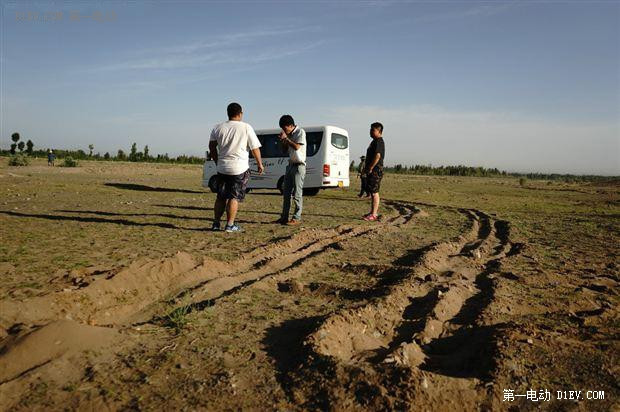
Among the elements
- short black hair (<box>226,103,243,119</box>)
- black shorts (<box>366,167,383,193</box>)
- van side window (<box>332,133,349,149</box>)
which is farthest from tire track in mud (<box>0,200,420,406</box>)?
van side window (<box>332,133,349,149</box>)

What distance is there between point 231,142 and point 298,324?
381 centimetres

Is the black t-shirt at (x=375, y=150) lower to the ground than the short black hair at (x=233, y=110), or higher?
lower

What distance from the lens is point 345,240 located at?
634cm

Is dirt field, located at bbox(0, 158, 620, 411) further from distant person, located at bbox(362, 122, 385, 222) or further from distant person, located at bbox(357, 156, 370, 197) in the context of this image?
distant person, located at bbox(357, 156, 370, 197)

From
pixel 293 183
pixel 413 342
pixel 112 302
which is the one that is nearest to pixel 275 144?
pixel 293 183

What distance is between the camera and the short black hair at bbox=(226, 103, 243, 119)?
6312mm

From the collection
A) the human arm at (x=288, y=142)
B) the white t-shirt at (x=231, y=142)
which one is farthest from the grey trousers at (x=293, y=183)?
the white t-shirt at (x=231, y=142)

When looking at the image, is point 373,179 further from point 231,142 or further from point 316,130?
point 316,130

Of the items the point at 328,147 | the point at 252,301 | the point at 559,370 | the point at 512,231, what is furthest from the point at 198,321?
the point at 328,147

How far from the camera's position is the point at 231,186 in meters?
6.34

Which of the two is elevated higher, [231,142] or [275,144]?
[275,144]

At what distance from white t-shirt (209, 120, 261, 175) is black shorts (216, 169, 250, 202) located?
0.27 ft

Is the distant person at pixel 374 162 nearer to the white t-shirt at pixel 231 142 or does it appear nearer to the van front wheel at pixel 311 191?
the white t-shirt at pixel 231 142

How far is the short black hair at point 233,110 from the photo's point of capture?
20.7 feet
